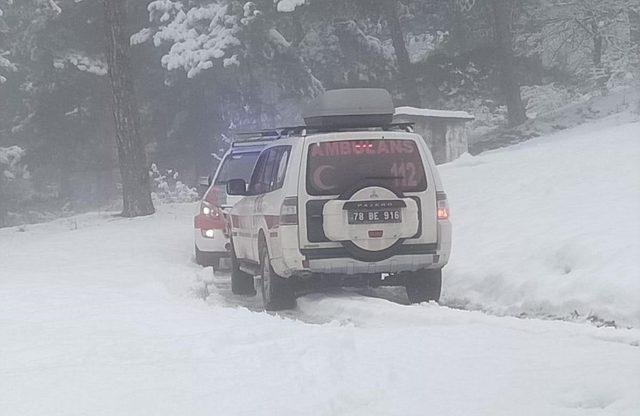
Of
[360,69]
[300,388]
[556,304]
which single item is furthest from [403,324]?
[360,69]

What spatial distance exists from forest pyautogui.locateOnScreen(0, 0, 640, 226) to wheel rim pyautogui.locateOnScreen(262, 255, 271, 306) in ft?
55.8

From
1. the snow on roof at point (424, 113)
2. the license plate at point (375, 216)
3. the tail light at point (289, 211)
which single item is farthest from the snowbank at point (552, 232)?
the snow on roof at point (424, 113)

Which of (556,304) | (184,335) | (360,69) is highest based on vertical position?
(360,69)

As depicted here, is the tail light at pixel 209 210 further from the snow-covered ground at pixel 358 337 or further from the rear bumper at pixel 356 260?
the rear bumper at pixel 356 260

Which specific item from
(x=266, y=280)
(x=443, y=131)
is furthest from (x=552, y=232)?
(x=443, y=131)

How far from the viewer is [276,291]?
9.78 m

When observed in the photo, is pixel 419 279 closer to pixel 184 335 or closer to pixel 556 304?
pixel 556 304

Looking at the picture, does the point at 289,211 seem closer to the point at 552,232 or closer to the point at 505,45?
the point at 552,232

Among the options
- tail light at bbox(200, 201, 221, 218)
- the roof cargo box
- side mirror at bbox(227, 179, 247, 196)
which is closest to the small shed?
tail light at bbox(200, 201, 221, 218)

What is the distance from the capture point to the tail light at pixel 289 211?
9.30 meters

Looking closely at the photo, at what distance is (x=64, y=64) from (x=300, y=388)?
29663 millimetres

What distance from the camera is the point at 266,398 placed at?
5.11 metres

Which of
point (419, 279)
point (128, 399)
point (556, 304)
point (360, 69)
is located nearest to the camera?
point (128, 399)

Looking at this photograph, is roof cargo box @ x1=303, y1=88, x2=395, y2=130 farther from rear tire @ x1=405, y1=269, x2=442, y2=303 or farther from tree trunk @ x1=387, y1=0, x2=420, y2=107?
tree trunk @ x1=387, y1=0, x2=420, y2=107
